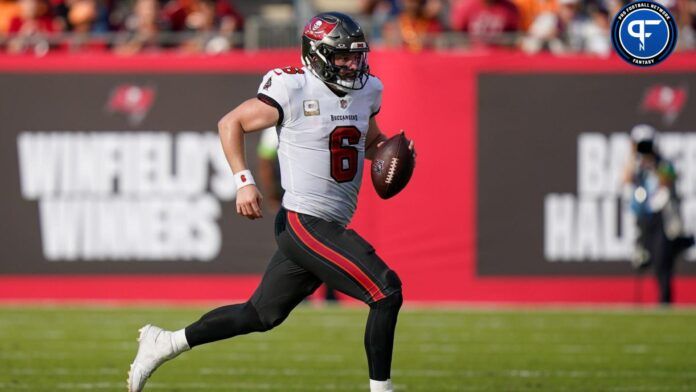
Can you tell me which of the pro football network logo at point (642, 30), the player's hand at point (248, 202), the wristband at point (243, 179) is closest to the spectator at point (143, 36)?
the pro football network logo at point (642, 30)

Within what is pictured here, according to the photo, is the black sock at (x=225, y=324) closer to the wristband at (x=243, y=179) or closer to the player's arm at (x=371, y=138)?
the wristband at (x=243, y=179)

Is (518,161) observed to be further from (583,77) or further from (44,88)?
(44,88)

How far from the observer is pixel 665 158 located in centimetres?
1252

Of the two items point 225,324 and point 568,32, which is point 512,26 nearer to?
point 568,32

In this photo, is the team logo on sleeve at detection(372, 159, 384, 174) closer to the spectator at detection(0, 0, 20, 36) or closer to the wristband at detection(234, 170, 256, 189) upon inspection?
the wristband at detection(234, 170, 256, 189)

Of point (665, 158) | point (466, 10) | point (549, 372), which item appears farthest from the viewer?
point (466, 10)

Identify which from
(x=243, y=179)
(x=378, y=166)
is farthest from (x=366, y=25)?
(x=243, y=179)

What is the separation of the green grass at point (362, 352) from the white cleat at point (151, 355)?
0.96 m

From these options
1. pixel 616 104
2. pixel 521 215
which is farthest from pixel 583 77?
pixel 521 215

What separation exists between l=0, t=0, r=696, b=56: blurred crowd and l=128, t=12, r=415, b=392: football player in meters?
6.89

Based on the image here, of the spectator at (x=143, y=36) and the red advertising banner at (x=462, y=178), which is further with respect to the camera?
the spectator at (x=143, y=36)

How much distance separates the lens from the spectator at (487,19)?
44.0ft

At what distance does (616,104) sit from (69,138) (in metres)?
5.03

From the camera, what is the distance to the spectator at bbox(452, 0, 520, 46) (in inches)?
527
